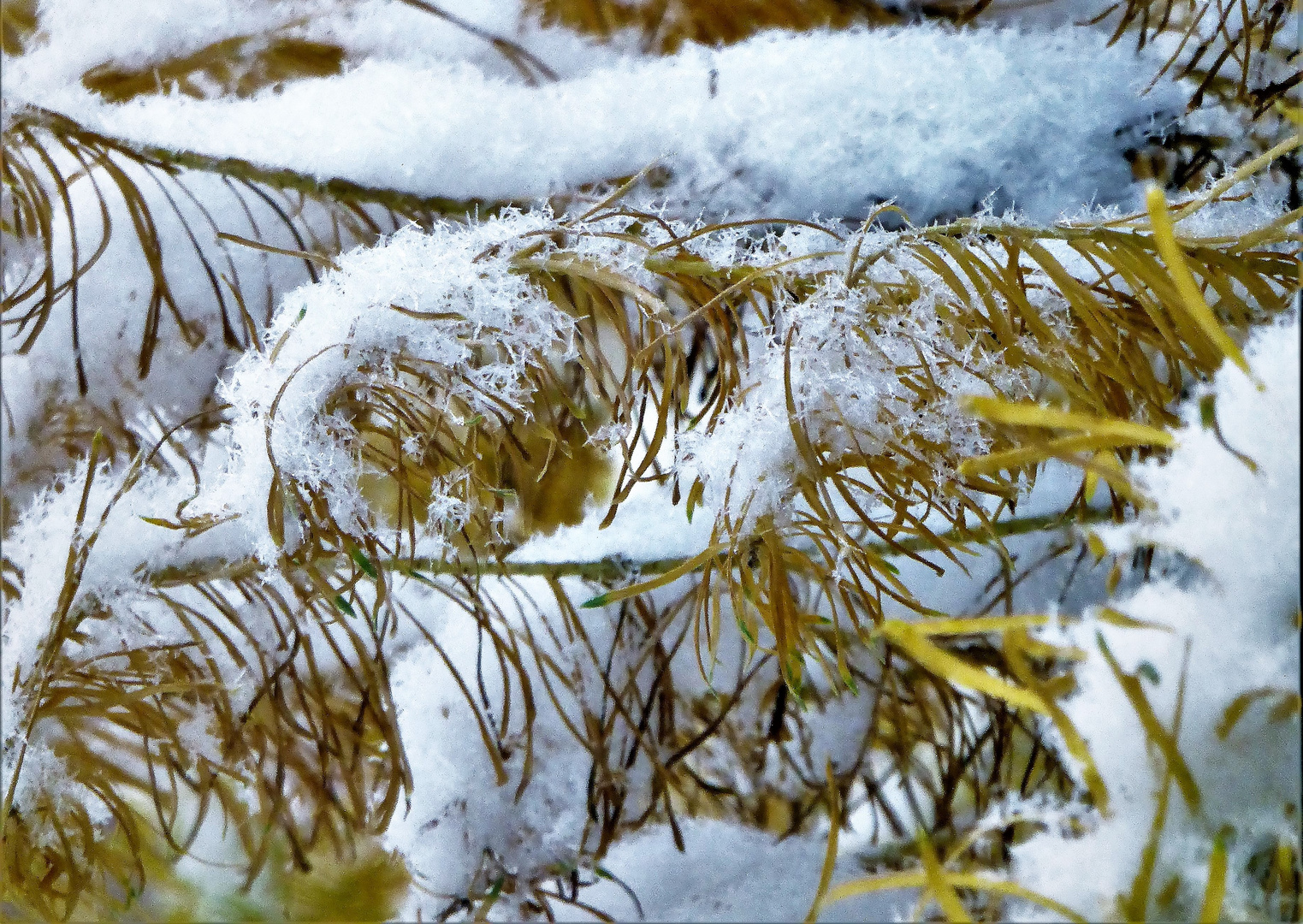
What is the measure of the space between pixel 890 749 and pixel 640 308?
18 cm

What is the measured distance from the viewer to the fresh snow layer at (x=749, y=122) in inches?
9.2

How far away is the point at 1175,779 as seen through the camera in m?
0.14

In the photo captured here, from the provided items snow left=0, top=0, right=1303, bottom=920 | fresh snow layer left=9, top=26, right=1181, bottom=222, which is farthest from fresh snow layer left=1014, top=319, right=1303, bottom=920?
fresh snow layer left=9, top=26, right=1181, bottom=222

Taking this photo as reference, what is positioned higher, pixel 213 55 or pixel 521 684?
pixel 213 55

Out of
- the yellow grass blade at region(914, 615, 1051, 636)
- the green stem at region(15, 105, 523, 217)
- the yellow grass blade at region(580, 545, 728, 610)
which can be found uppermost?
the green stem at region(15, 105, 523, 217)

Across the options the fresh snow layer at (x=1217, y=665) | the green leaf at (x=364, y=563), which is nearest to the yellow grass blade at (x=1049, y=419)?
the fresh snow layer at (x=1217, y=665)

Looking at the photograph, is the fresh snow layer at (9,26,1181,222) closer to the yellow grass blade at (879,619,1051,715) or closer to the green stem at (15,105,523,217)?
the green stem at (15,105,523,217)

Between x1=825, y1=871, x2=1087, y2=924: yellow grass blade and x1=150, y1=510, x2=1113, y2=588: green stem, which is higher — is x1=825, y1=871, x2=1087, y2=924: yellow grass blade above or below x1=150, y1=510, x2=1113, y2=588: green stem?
below

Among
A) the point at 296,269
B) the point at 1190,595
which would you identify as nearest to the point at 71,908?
the point at 296,269

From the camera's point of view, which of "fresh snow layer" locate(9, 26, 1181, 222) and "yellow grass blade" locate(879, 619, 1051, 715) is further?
"fresh snow layer" locate(9, 26, 1181, 222)

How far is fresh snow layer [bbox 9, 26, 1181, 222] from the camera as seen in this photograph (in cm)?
23

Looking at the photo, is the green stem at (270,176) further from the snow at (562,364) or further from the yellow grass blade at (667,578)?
the yellow grass blade at (667,578)

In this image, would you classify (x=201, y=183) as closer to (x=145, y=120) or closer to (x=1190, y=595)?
(x=145, y=120)

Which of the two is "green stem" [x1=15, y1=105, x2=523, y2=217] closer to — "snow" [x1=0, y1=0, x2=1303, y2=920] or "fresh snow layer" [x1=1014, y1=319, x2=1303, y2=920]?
"snow" [x1=0, y1=0, x2=1303, y2=920]
